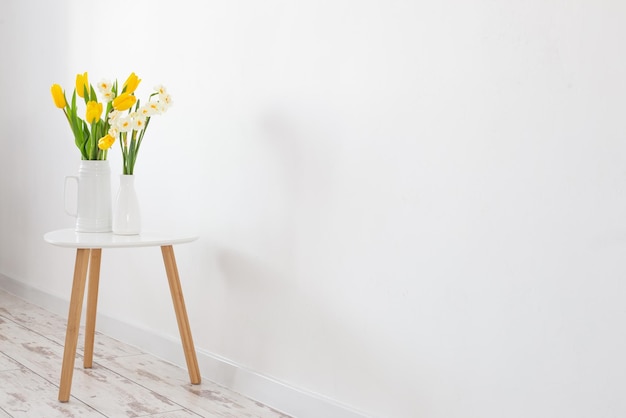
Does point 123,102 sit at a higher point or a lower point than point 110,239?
higher

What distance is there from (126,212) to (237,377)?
1.90 feet

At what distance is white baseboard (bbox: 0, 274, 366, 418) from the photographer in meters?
2.02

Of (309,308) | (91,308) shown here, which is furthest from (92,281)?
(309,308)

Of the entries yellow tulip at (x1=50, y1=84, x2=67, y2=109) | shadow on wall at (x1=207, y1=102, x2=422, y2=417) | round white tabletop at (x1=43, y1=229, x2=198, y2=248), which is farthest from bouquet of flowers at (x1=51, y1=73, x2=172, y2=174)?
shadow on wall at (x1=207, y1=102, x2=422, y2=417)

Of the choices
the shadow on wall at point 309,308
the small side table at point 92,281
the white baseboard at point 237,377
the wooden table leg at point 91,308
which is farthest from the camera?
the wooden table leg at point 91,308

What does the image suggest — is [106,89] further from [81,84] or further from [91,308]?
[91,308]

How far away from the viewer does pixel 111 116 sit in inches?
87.8

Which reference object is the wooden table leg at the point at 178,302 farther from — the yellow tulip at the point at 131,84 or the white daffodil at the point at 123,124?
the yellow tulip at the point at 131,84

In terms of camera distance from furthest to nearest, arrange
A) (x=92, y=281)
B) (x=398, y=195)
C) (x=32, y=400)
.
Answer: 1. (x=92, y=281)
2. (x=32, y=400)
3. (x=398, y=195)

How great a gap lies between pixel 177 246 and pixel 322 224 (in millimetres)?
736

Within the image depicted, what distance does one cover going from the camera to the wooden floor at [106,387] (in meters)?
2.10

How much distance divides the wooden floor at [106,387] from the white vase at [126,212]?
0.46 metres

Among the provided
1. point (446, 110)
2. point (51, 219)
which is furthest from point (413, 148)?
point (51, 219)

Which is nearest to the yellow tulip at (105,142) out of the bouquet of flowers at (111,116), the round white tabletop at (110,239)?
the bouquet of flowers at (111,116)
